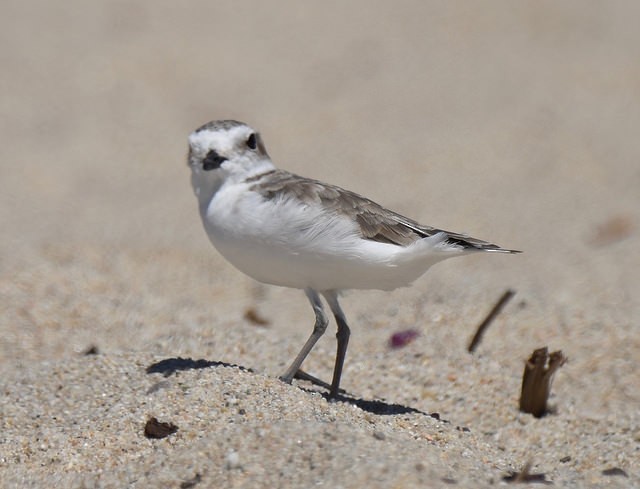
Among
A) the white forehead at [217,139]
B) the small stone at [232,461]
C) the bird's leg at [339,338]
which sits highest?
the white forehead at [217,139]

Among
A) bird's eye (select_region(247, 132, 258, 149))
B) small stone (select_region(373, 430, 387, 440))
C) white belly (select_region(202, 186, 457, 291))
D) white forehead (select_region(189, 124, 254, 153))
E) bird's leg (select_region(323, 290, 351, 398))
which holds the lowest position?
small stone (select_region(373, 430, 387, 440))

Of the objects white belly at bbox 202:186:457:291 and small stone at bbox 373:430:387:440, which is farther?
white belly at bbox 202:186:457:291

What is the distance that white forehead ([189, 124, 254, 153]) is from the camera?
4.40 metres

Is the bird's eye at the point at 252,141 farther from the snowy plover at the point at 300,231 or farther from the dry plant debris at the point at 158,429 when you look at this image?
the dry plant debris at the point at 158,429

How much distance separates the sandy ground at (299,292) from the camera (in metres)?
3.91

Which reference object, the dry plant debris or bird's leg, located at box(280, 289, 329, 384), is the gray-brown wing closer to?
bird's leg, located at box(280, 289, 329, 384)

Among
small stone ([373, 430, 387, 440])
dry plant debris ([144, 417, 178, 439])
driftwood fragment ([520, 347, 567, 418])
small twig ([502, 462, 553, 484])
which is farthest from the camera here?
driftwood fragment ([520, 347, 567, 418])

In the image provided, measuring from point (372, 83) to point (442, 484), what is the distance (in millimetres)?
9114

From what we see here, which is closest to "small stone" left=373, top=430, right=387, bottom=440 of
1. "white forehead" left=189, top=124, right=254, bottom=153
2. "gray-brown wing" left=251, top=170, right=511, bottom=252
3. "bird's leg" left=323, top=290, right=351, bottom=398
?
"bird's leg" left=323, top=290, right=351, bottom=398

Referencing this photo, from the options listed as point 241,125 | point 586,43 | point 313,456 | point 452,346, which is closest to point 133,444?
point 313,456

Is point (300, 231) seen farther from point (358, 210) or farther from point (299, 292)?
point (299, 292)

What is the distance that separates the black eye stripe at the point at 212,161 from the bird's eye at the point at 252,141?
0.49 feet

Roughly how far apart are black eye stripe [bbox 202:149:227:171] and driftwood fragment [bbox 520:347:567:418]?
1707 mm

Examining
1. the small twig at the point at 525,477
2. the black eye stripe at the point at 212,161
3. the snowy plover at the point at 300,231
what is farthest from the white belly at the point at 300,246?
the small twig at the point at 525,477
